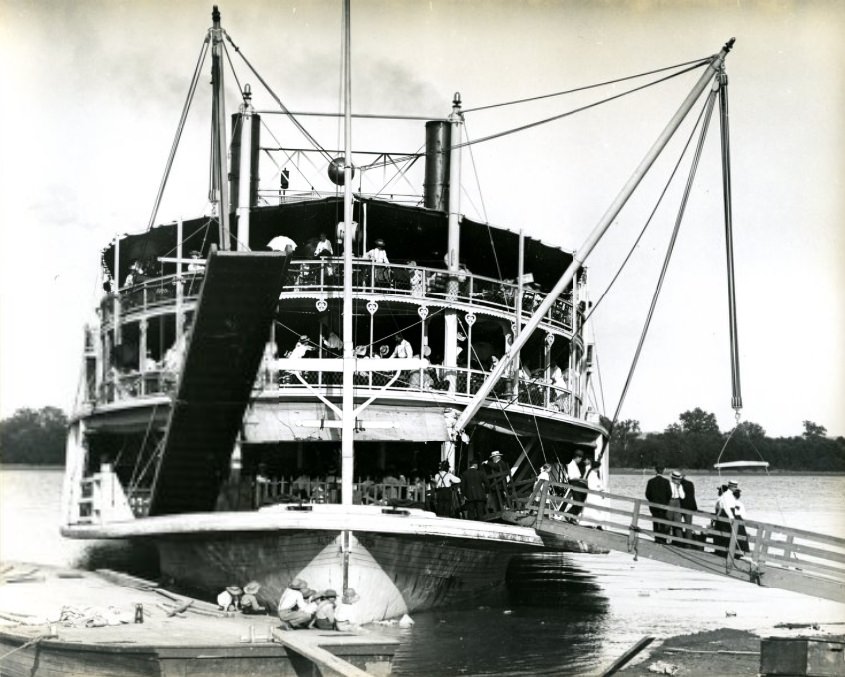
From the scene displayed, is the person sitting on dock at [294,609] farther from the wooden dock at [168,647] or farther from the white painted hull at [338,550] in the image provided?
the white painted hull at [338,550]

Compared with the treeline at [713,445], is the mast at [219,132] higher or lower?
higher

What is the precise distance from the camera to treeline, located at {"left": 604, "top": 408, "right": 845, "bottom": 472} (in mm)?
54250

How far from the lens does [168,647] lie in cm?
1364

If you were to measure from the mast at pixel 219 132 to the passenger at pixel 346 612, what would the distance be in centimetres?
495

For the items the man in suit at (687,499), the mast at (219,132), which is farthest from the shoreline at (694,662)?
the mast at (219,132)

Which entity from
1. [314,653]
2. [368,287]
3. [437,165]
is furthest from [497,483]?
[437,165]

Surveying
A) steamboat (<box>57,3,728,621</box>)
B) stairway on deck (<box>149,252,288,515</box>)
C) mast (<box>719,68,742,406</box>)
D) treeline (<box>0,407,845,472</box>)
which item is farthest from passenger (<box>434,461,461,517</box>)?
treeline (<box>0,407,845,472</box>)

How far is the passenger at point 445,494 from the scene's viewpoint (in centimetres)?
1911

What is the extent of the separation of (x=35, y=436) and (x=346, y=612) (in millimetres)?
19690

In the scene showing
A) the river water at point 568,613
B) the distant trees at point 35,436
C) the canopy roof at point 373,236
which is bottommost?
the river water at point 568,613

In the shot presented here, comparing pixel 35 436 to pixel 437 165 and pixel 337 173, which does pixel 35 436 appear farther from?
pixel 437 165

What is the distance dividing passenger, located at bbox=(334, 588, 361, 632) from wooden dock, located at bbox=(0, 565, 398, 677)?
1.58ft

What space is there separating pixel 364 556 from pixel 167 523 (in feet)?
10.2

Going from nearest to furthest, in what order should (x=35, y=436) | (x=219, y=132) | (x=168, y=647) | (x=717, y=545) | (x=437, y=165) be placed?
(x=168, y=647), (x=717, y=545), (x=219, y=132), (x=437, y=165), (x=35, y=436)
